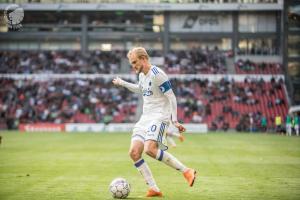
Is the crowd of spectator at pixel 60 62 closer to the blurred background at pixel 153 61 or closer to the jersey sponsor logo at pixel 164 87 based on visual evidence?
the blurred background at pixel 153 61

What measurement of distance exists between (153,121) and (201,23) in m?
63.0

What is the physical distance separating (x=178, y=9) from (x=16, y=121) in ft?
84.1

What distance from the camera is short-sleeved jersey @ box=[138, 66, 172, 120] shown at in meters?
11.7

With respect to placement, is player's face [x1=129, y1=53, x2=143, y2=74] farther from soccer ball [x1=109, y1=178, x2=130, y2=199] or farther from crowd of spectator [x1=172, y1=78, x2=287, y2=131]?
crowd of spectator [x1=172, y1=78, x2=287, y2=131]

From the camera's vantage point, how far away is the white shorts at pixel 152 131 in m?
11.5

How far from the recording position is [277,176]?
16000 millimetres

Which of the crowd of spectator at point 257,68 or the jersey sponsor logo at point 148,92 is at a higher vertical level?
the jersey sponsor logo at point 148,92

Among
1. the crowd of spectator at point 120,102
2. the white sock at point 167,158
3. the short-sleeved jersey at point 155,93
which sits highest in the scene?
the short-sleeved jersey at point 155,93

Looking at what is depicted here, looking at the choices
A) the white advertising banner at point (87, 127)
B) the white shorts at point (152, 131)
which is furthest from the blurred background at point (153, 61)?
the white shorts at point (152, 131)

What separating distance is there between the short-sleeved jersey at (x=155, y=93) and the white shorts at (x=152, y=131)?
124mm

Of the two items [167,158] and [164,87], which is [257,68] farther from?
[167,158]

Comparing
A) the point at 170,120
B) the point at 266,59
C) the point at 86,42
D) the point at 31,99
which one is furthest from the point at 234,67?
the point at 170,120

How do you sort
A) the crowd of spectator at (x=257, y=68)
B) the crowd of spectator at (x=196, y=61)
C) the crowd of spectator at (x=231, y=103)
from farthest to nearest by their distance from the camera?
the crowd of spectator at (x=257, y=68), the crowd of spectator at (x=196, y=61), the crowd of spectator at (x=231, y=103)

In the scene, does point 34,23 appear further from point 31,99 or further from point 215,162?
point 215,162
